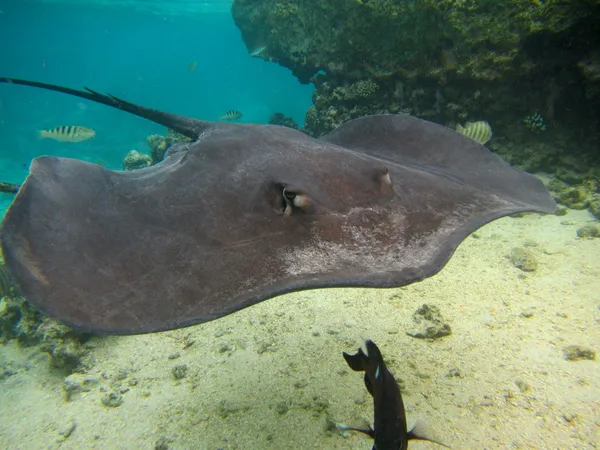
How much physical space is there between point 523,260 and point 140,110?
18.1ft

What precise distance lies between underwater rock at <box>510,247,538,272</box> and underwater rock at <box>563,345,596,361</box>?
61.9 inches

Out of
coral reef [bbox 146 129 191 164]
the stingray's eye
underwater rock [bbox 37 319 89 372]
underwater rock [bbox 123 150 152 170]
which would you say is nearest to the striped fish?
underwater rock [bbox 37 319 89 372]

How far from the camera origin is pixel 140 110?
4.02 meters

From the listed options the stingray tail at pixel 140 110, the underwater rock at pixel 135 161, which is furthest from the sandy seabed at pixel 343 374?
the underwater rock at pixel 135 161

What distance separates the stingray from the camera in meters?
1.93

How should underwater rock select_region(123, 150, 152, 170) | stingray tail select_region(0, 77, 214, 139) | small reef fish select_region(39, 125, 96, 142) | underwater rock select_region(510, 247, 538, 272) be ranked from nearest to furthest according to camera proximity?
stingray tail select_region(0, 77, 214, 139) < underwater rock select_region(510, 247, 538, 272) < small reef fish select_region(39, 125, 96, 142) < underwater rock select_region(123, 150, 152, 170)

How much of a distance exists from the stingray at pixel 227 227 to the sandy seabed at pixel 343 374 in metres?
1.53

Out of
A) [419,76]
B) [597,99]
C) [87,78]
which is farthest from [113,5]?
[87,78]

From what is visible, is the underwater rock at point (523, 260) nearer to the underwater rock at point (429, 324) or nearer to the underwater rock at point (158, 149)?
the underwater rock at point (429, 324)

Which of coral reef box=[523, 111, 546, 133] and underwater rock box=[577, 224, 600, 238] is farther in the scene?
coral reef box=[523, 111, 546, 133]

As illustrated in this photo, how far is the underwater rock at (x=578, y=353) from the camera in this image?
3184 millimetres

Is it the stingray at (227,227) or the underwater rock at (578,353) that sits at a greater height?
the stingray at (227,227)

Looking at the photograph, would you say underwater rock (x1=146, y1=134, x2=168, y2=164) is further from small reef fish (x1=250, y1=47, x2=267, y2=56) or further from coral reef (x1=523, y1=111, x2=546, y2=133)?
coral reef (x1=523, y1=111, x2=546, y2=133)

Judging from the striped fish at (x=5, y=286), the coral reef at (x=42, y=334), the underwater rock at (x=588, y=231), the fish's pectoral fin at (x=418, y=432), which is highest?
the underwater rock at (x=588, y=231)
